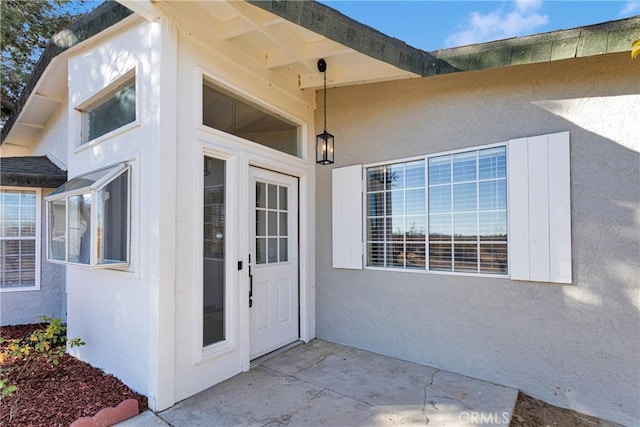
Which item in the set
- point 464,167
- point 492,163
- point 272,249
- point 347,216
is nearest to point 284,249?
point 272,249

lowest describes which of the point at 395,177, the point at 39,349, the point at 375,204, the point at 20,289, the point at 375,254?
the point at 39,349

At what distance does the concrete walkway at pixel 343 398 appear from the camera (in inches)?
106

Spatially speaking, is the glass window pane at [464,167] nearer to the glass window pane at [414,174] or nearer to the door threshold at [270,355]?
the glass window pane at [414,174]

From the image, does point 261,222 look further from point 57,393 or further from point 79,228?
point 57,393

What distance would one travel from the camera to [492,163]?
11.3 feet

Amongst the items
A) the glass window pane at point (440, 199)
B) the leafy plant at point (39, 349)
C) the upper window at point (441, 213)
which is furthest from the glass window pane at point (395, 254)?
the leafy plant at point (39, 349)

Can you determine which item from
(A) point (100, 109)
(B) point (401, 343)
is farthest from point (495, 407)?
(A) point (100, 109)

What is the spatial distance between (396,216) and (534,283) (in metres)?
1.65

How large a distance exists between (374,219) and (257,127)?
1.98 meters

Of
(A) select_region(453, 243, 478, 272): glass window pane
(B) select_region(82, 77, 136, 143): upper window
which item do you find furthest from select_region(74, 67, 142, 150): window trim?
(A) select_region(453, 243, 478, 272): glass window pane

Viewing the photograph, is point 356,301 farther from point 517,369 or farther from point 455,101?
point 455,101

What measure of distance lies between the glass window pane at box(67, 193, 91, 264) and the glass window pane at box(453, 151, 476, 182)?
4.03m

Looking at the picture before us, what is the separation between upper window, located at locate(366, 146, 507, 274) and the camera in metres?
3.43

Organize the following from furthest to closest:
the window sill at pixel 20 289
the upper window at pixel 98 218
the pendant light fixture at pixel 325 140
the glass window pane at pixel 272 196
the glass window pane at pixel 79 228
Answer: the window sill at pixel 20 289 → the glass window pane at pixel 272 196 → the pendant light fixture at pixel 325 140 → the glass window pane at pixel 79 228 → the upper window at pixel 98 218
